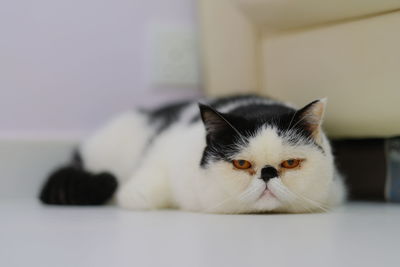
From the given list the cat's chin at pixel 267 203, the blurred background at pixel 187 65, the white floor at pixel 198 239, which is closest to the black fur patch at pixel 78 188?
the white floor at pixel 198 239

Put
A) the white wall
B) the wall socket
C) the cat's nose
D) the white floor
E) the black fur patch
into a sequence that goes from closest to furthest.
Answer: the white floor, the cat's nose, the black fur patch, the white wall, the wall socket

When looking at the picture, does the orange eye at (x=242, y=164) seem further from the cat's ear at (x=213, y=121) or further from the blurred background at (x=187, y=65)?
the blurred background at (x=187, y=65)

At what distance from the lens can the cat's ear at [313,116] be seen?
42.6 inches

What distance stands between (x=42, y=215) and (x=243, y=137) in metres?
0.55

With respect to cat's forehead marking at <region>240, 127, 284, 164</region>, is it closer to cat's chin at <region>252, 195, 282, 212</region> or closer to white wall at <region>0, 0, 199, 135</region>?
cat's chin at <region>252, 195, 282, 212</region>

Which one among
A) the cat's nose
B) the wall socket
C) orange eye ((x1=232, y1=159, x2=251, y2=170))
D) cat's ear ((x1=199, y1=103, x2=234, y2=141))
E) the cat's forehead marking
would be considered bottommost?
the cat's nose

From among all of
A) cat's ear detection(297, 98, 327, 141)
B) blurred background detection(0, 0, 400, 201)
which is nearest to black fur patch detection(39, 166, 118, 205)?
blurred background detection(0, 0, 400, 201)

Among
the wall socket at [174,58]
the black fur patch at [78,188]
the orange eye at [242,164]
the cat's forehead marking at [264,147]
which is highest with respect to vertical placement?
the wall socket at [174,58]

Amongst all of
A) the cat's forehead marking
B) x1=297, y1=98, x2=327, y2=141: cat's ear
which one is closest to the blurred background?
x1=297, y1=98, x2=327, y2=141: cat's ear

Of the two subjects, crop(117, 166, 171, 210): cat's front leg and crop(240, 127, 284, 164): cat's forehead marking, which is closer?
crop(240, 127, 284, 164): cat's forehead marking

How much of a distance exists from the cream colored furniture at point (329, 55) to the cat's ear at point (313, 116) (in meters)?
0.27

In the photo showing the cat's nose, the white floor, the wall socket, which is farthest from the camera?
the wall socket

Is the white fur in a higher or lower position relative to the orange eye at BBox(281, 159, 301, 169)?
lower

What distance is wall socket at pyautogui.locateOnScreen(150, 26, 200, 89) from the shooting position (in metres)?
1.83
